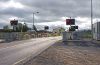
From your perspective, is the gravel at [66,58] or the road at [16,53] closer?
the gravel at [66,58]

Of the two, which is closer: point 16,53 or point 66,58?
point 66,58

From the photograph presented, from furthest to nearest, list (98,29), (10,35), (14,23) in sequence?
(14,23) < (10,35) < (98,29)

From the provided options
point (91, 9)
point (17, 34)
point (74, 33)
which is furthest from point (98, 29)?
point (17, 34)

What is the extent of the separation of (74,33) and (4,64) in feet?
166

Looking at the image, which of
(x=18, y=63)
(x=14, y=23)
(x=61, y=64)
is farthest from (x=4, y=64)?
(x=14, y=23)

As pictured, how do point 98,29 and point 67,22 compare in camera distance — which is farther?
point 67,22

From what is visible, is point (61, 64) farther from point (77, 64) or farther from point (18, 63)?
point (18, 63)

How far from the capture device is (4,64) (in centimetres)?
1622

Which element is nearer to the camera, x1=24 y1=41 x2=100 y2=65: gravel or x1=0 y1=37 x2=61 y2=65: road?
x1=24 y1=41 x2=100 y2=65: gravel

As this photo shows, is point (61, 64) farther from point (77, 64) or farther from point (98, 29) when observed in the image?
point (98, 29)

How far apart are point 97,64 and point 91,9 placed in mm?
56676

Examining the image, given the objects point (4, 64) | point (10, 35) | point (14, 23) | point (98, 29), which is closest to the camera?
point (4, 64)

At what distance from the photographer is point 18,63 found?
16.9 m

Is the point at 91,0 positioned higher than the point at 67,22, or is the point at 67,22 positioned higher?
the point at 91,0
